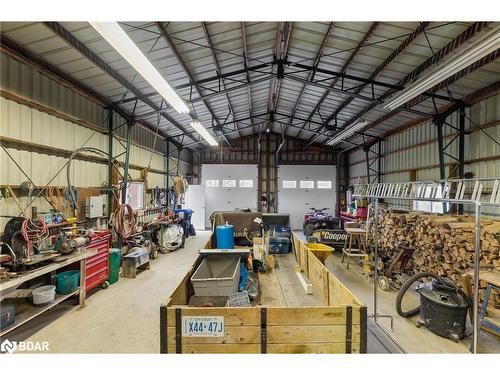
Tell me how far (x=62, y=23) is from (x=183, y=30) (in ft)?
5.54

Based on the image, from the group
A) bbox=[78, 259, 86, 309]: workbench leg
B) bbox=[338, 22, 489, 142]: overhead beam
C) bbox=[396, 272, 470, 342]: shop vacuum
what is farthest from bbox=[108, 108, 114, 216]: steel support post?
bbox=[338, 22, 489, 142]: overhead beam

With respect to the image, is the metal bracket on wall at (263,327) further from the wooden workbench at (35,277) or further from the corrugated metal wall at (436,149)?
the corrugated metal wall at (436,149)

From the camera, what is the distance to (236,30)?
488cm

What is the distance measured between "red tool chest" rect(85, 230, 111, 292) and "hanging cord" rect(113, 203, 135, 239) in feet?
3.74

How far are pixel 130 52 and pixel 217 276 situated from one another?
3246 mm

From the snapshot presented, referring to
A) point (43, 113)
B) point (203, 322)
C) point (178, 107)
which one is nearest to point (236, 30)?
point (178, 107)

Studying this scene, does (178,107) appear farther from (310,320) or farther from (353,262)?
(353,262)

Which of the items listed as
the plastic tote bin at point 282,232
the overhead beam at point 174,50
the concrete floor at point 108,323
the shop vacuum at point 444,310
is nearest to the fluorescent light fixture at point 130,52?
the overhead beam at point 174,50

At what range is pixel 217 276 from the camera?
4.21 m

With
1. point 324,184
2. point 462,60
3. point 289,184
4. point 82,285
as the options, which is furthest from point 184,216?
point 462,60

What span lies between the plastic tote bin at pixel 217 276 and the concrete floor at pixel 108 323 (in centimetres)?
80

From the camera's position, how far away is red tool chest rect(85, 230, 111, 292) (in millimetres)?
4368

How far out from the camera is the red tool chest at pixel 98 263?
4.37 metres

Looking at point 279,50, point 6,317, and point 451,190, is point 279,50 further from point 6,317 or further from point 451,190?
point 6,317
